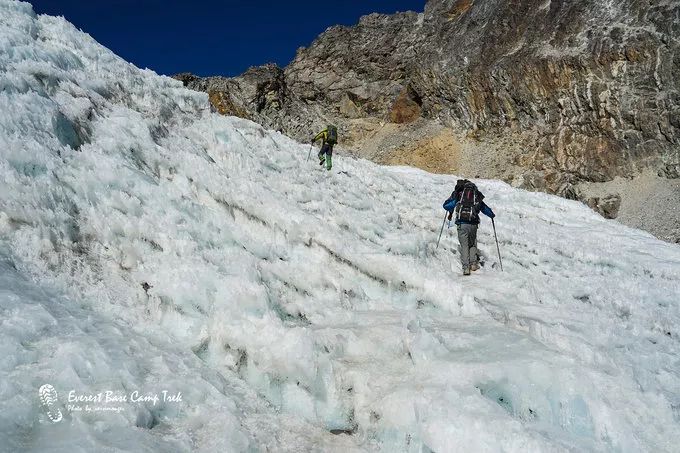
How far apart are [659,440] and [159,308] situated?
5371mm

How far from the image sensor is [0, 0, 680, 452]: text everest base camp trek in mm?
4344

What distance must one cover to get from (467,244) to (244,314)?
18.4 feet

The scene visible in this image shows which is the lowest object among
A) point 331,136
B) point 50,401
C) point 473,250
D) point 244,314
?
point 50,401

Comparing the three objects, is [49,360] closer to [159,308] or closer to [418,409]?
[159,308]

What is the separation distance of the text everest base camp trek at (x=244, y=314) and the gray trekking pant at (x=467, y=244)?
0.27m

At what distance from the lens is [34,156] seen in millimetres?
6586

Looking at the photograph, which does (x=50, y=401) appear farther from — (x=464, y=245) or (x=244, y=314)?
(x=464, y=245)

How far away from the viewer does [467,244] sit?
1010 centimetres

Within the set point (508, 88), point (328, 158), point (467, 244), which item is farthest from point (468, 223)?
point (508, 88)

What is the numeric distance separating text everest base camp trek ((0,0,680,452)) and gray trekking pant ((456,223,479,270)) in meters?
0.27

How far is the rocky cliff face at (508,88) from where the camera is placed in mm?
37094

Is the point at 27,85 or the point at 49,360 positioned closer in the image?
the point at 49,360

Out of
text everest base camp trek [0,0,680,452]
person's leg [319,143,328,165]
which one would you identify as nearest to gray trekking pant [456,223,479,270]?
text everest base camp trek [0,0,680,452]

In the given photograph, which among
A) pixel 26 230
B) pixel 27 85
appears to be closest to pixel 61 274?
pixel 26 230
